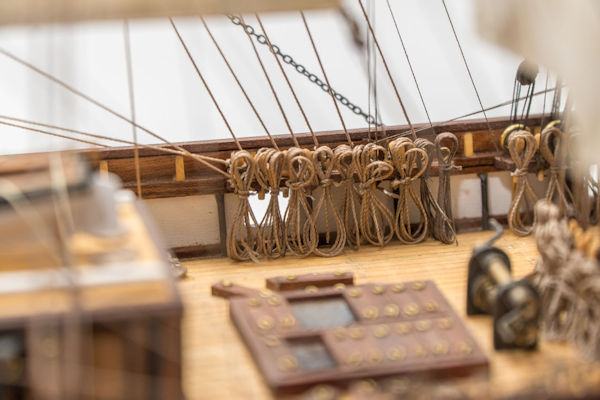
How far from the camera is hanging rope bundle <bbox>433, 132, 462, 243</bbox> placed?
13.1ft

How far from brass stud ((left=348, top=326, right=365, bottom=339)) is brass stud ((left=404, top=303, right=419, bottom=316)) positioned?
20cm

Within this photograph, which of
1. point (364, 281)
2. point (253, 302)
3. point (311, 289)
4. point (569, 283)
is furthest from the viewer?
point (364, 281)

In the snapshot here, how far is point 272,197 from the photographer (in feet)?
12.7

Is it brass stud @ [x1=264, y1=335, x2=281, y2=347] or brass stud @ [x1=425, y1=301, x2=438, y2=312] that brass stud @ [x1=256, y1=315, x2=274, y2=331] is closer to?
brass stud @ [x1=264, y1=335, x2=281, y2=347]

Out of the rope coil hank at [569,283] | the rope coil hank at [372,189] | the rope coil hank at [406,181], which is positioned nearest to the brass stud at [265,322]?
the rope coil hank at [569,283]

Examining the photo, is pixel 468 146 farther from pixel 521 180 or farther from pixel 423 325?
pixel 423 325

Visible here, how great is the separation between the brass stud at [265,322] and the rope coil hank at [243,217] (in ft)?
2.77

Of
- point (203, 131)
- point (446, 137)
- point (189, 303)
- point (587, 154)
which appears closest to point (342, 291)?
point (189, 303)

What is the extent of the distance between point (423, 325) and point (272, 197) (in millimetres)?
1084

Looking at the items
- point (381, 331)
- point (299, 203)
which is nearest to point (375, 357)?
point (381, 331)

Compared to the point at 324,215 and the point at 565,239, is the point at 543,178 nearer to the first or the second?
the point at 324,215

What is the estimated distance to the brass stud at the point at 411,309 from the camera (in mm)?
3055

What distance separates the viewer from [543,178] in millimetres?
4152

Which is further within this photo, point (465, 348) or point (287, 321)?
point (287, 321)
